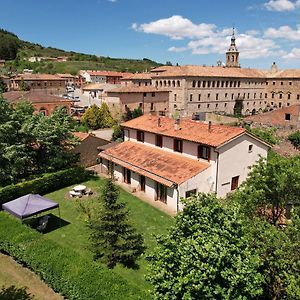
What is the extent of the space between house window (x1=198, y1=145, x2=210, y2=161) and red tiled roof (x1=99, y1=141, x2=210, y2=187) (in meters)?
0.54

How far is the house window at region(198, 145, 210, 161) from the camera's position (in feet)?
77.3

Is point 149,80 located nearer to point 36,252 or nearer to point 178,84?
point 178,84

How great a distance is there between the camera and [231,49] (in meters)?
96.5

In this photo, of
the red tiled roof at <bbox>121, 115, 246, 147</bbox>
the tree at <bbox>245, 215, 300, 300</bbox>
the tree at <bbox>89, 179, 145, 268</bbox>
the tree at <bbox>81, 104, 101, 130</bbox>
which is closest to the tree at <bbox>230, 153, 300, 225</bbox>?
the tree at <bbox>245, 215, 300, 300</bbox>

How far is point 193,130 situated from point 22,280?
16635mm

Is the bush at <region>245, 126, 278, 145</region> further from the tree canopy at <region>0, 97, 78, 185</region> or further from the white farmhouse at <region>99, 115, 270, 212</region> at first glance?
the tree canopy at <region>0, 97, 78, 185</region>

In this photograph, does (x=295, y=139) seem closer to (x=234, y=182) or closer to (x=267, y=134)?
(x=267, y=134)

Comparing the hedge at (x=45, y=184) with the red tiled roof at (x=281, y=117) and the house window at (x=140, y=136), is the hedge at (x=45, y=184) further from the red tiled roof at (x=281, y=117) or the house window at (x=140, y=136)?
the red tiled roof at (x=281, y=117)

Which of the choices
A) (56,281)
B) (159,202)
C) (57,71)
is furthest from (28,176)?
(57,71)

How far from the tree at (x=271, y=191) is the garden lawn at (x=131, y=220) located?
4167mm

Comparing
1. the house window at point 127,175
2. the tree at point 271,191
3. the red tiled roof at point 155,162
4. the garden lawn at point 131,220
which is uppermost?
the tree at point 271,191

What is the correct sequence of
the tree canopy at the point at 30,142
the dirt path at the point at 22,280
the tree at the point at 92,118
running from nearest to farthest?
the dirt path at the point at 22,280 → the tree canopy at the point at 30,142 → the tree at the point at 92,118

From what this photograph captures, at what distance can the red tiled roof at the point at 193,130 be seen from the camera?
76.6 feet

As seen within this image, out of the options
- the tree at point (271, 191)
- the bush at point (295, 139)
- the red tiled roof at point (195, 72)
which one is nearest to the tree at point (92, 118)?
the red tiled roof at point (195, 72)
